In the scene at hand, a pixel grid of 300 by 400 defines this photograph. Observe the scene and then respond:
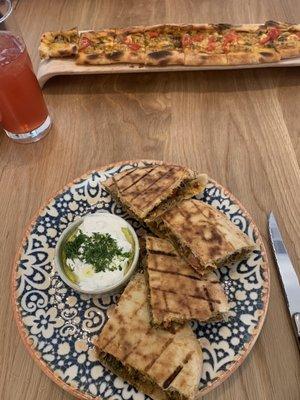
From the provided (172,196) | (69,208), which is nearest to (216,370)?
(172,196)

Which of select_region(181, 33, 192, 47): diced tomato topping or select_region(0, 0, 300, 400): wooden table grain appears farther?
select_region(181, 33, 192, 47): diced tomato topping

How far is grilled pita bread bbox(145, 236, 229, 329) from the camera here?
1668 mm

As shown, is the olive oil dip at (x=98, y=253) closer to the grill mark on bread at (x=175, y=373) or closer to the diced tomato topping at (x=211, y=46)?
the grill mark on bread at (x=175, y=373)

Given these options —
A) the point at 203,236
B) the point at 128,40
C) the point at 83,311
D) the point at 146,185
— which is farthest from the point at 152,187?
the point at 128,40

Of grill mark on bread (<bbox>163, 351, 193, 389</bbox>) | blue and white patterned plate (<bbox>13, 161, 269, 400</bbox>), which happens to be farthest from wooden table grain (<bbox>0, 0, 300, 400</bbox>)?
grill mark on bread (<bbox>163, 351, 193, 389</bbox>)

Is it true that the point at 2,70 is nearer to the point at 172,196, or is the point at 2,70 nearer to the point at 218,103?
the point at 172,196

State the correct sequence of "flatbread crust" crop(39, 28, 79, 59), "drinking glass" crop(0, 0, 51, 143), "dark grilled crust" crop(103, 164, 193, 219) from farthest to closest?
"flatbread crust" crop(39, 28, 79, 59) → "drinking glass" crop(0, 0, 51, 143) → "dark grilled crust" crop(103, 164, 193, 219)

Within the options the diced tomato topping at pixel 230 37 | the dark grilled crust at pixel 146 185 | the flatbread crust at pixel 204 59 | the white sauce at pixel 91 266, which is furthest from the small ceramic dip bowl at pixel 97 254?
the diced tomato topping at pixel 230 37

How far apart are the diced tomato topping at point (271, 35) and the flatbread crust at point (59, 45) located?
1327mm

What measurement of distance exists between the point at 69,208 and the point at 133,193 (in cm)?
38

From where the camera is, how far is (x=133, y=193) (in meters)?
2.09

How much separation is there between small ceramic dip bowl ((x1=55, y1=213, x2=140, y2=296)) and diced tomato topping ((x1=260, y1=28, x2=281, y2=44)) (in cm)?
172

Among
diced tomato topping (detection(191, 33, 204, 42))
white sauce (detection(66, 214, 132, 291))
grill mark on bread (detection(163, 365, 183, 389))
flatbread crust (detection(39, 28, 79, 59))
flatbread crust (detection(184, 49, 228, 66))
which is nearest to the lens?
grill mark on bread (detection(163, 365, 183, 389))

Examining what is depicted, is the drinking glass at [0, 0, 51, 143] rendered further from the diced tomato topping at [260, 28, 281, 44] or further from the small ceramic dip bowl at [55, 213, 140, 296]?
the diced tomato topping at [260, 28, 281, 44]
